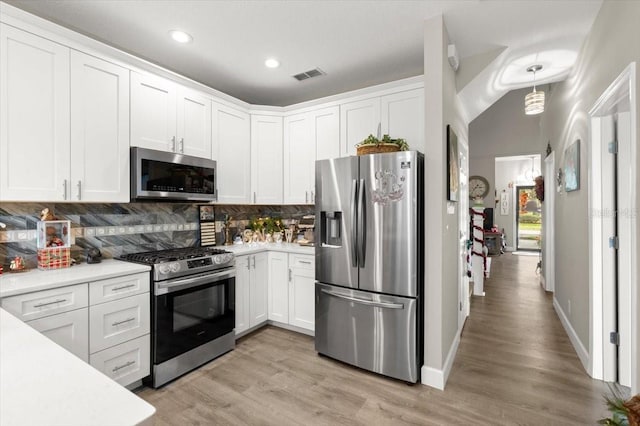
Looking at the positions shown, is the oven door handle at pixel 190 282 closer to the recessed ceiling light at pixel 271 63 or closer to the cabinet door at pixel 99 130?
the cabinet door at pixel 99 130

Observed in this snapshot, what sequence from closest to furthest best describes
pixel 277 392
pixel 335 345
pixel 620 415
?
pixel 620 415, pixel 277 392, pixel 335 345

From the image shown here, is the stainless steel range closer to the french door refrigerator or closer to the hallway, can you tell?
the french door refrigerator

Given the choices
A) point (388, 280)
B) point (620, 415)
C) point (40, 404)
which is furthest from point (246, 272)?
point (620, 415)

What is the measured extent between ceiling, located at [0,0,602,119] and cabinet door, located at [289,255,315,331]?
2034 millimetres

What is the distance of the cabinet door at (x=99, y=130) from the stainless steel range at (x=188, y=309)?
2.07 ft

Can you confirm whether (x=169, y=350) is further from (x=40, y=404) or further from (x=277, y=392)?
(x=40, y=404)

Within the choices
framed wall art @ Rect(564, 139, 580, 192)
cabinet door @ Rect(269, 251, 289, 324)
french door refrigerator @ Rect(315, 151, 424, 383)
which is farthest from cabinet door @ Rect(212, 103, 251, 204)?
framed wall art @ Rect(564, 139, 580, 192)

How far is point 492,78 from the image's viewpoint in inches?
137

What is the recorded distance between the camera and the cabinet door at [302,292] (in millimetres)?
3324

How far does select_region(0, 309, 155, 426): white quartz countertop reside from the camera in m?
0.68

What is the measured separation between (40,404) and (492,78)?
4.18 metres

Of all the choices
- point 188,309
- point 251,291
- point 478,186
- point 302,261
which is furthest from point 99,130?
point 478,186

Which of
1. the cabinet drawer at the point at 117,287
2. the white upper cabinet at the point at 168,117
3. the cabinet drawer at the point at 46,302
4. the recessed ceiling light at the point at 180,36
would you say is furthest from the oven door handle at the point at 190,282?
the recessed ceiling light at the point at 180,36

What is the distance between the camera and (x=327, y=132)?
3559 mm
